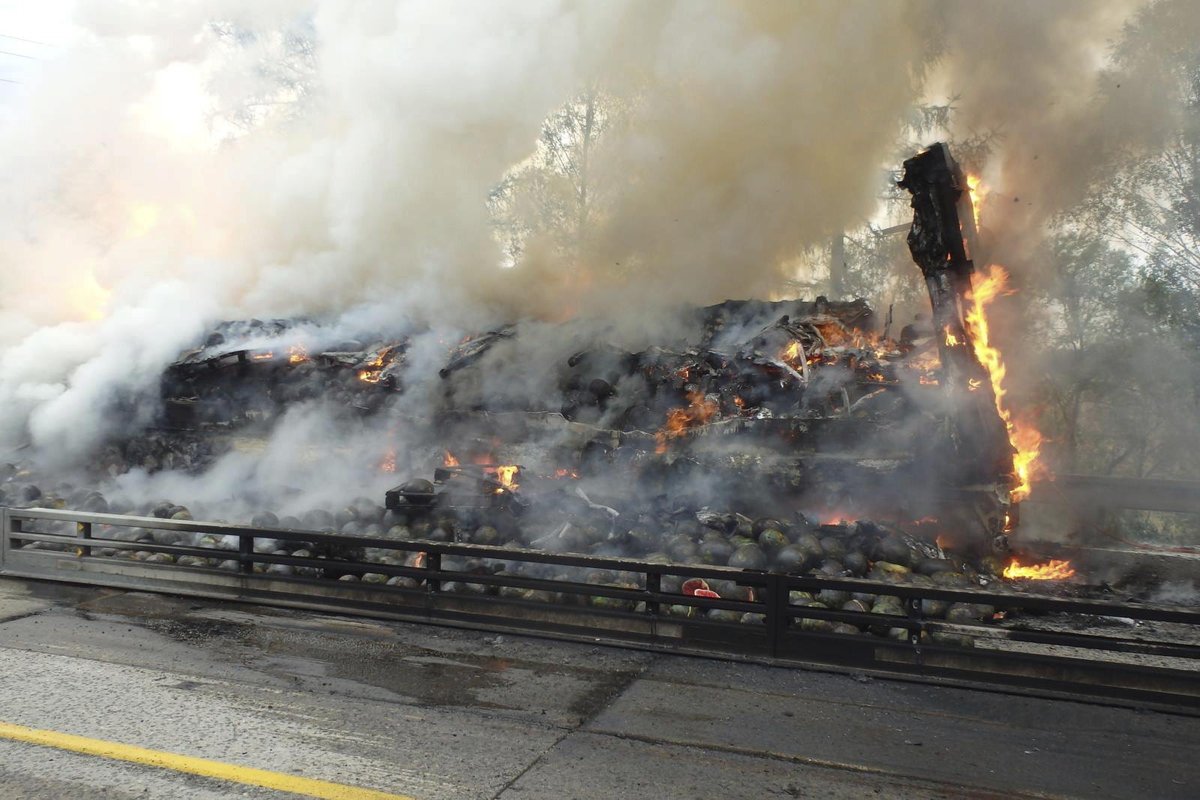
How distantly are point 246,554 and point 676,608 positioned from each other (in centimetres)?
375

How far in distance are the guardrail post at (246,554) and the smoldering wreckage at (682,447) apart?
0.28m

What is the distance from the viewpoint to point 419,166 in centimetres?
1255

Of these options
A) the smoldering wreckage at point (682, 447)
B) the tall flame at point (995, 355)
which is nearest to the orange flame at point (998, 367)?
the tall flame at point (995, 355)

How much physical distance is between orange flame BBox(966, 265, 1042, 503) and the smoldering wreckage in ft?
0.44

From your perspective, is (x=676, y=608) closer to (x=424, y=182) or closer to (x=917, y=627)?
(x=917, y=627)

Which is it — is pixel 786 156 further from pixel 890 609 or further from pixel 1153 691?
pixel 1153 691

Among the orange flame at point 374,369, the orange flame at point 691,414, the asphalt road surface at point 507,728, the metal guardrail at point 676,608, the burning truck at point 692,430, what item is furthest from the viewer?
the orange flame at point 374,369

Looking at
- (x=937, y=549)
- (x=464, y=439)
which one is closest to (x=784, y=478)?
(x=937, y=549)

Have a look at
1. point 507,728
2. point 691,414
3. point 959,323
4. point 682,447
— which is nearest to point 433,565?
point 507,728

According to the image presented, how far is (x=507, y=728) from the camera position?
13.6ft

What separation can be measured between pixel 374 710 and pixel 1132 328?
55.0ft

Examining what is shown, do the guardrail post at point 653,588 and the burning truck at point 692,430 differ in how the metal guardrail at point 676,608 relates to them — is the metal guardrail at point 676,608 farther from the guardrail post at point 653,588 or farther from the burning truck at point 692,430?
the burning truck at point 692,430

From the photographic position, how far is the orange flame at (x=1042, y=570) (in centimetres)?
852

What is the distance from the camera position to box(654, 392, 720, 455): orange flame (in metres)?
10.7
